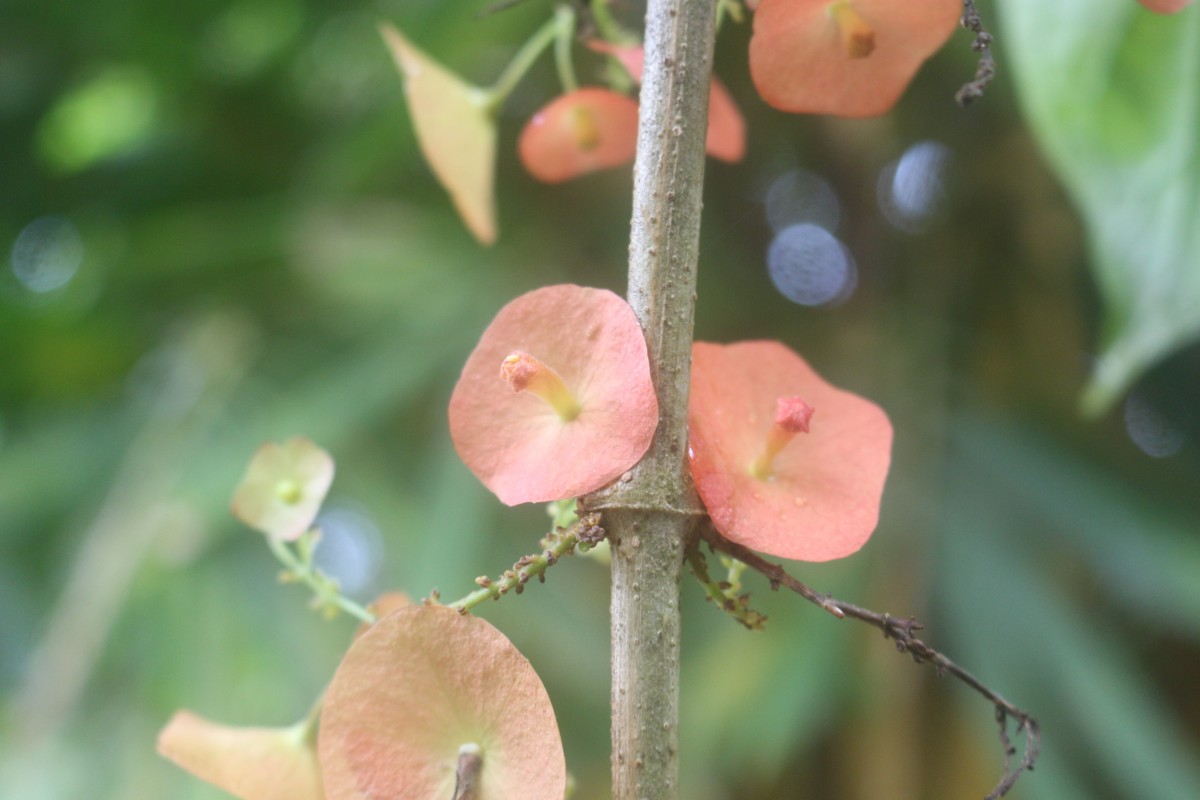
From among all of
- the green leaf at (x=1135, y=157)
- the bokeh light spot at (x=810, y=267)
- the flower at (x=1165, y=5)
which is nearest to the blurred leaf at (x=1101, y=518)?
the bokeh light spot at (x=810, y=267)

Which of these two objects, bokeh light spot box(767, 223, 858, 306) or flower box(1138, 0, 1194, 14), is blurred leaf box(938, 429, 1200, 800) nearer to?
bokeh light spot box(767, 223, 858, 306)

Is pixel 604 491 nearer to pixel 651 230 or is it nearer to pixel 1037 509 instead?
pixel 651 230

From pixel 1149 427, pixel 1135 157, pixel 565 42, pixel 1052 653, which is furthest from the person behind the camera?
pixel 1149 427

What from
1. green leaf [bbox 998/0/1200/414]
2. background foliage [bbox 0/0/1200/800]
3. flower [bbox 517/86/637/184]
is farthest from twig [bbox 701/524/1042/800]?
background foliage [bbox 0/0/1200/800]

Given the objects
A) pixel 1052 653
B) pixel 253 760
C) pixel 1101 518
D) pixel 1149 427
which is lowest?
pixel 253 760

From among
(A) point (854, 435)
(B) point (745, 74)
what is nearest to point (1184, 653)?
(B) point (745, 74)

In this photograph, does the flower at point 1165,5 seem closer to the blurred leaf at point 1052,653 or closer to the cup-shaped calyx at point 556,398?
the cup-shaped calyx at point 556,398

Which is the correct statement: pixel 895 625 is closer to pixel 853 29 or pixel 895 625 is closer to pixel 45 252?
pixel 853 29

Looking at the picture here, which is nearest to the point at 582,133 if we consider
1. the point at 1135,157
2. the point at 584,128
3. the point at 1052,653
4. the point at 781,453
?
the point at 584,128
